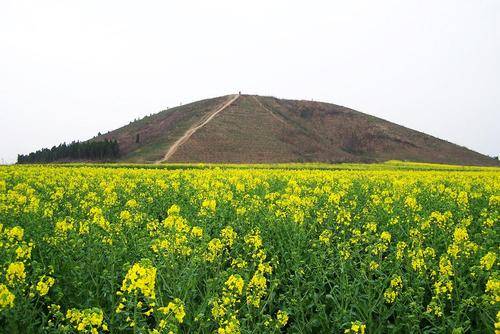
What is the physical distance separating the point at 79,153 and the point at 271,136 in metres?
43.3

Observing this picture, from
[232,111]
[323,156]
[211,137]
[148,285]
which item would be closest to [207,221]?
[148,285]

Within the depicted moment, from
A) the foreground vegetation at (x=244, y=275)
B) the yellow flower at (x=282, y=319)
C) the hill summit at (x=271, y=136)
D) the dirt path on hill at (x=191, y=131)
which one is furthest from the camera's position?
the hill summit at (x=271, y=136)

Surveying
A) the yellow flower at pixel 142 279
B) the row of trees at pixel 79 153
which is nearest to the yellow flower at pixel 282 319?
the yellow flower at pixel 142 279

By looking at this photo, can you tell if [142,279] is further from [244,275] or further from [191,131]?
[191,131]

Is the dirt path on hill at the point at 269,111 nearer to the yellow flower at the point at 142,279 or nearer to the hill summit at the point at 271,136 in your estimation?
the hill summit at the point at 271,136

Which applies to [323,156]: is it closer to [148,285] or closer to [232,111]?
[232,111]

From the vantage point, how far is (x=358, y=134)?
384 ft

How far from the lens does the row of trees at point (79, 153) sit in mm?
86375

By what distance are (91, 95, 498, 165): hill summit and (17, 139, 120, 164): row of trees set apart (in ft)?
10.6

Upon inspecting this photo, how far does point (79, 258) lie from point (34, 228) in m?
1.85

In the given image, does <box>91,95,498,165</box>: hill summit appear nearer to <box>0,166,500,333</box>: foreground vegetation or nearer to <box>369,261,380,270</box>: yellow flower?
<box>0,166,500,333</box>: foreground vegetation

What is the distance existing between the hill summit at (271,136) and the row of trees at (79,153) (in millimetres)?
3228

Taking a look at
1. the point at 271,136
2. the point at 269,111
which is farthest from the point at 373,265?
the point at 269,111

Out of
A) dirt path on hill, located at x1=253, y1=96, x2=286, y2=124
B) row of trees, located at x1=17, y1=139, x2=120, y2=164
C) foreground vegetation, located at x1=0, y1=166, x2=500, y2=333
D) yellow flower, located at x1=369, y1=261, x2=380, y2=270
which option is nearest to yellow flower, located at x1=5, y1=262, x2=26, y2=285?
foreground vegetation, located at x1=0, y1=166, x2=500, y2=333
